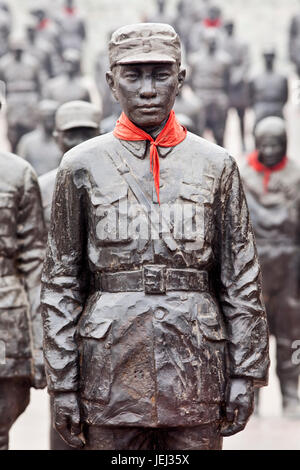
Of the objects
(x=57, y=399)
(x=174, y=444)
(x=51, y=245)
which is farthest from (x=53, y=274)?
(x=174, y=444)

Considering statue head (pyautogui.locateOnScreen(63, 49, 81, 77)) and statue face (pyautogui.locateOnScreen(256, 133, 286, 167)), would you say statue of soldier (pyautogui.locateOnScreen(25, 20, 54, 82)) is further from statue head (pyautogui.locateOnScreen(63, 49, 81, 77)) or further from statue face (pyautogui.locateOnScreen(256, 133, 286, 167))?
statue face (pyautogui.locateOnScreen(256, 133, 286, 167))

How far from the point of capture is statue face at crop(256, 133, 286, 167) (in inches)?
416

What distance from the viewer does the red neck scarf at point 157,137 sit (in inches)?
215

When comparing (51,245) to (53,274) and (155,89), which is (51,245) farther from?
(155,89)

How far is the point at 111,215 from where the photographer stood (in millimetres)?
5422

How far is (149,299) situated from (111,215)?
1.24 ft

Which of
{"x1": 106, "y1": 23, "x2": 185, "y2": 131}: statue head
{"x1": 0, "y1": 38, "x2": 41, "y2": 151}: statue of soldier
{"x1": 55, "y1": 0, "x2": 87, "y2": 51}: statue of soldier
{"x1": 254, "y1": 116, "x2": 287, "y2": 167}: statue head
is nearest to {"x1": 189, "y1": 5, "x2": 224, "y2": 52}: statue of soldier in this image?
{"x1": 55, "y1": 0, "x2": 87, "y2": 51}: statue of soldier

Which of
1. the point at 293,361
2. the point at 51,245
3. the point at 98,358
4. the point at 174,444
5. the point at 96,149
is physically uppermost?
the point at 96,149

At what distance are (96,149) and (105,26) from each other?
3025cm

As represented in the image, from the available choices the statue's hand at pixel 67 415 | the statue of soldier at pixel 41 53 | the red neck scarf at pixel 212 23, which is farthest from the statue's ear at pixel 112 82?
the red neck scarf at pixel 212 23

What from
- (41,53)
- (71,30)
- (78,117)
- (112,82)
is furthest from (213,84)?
(112,82)

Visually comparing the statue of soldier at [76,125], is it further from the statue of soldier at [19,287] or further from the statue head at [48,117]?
the statue head at [48,117]

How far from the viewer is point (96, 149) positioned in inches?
218

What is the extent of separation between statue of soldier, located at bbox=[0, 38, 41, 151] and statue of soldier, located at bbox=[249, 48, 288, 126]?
11.3 feet
